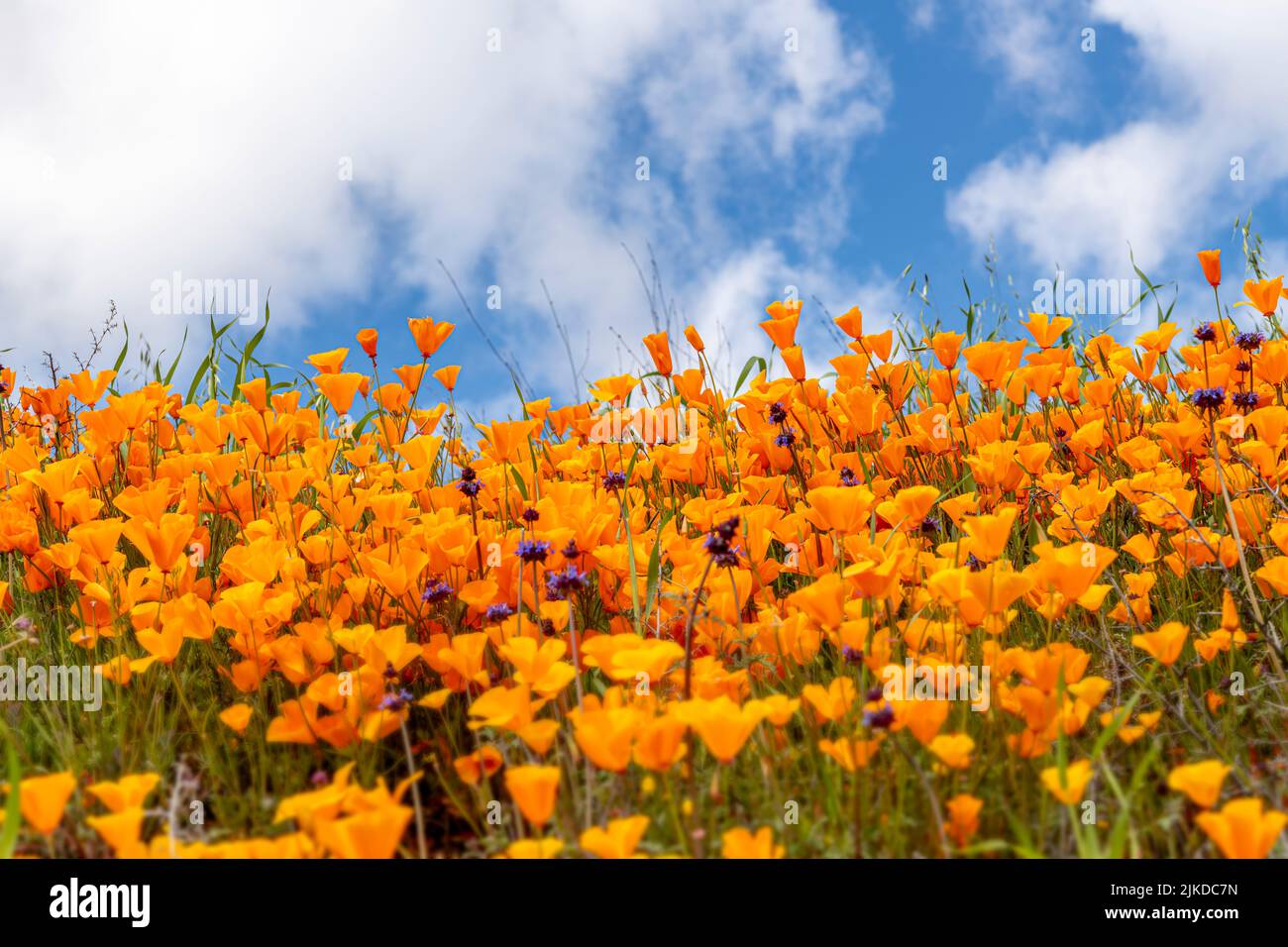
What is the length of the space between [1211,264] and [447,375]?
2.65 m

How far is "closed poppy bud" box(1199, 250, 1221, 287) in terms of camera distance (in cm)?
315

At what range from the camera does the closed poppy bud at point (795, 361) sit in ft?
9.93

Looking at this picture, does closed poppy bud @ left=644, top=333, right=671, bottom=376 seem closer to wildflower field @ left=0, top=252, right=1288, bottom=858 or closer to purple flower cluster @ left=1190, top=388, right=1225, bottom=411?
wildflower field @ left=0, top=252, right=1288, bottom=858

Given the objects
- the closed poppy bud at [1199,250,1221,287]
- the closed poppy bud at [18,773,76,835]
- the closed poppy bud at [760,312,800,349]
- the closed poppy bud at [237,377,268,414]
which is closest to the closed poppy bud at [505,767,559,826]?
the closed poppy bud at [18,773,76,835]

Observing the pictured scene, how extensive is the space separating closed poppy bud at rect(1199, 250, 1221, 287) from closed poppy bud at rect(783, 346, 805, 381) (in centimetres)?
141

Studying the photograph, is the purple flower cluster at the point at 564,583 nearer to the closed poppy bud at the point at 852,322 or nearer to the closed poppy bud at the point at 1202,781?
the closed poppy bud at the point at 1202,781

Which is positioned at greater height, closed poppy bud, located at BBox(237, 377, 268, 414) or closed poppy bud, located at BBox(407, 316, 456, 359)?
closed poppy bud, located at BBox(407, 316, 456, 359)

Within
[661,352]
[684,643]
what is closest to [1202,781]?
[684,643]

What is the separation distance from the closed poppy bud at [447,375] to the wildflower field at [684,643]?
0.01m
